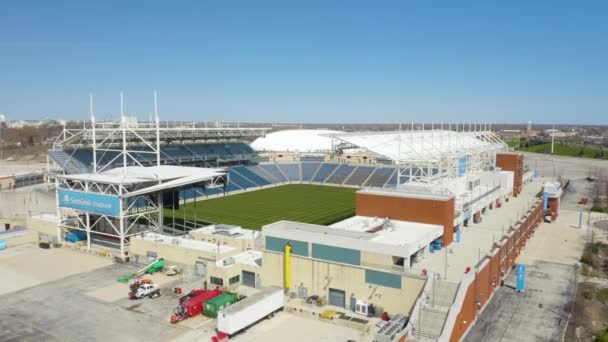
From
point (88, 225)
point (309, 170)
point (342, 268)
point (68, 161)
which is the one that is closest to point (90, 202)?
point (88, 225)

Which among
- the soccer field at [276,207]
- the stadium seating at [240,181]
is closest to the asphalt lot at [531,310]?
the soccer field at [276,207]

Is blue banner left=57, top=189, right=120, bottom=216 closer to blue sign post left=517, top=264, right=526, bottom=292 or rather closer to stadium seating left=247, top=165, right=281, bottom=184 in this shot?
blue sign post left=517, top=264, right=526, bottom=292

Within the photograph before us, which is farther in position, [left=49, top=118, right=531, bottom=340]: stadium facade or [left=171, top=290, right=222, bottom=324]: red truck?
[left=49, top=118, right=531, bottom=340]: stadium facade

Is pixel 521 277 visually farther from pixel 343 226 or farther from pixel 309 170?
pixel 309 170

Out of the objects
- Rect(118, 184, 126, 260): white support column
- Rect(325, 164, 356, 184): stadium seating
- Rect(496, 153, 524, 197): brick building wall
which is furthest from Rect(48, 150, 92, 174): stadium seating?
Rect(496, 153, 524, 197): brick building wall

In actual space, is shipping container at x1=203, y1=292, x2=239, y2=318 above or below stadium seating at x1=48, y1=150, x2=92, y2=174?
below

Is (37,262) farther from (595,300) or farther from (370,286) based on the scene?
(595,300)
